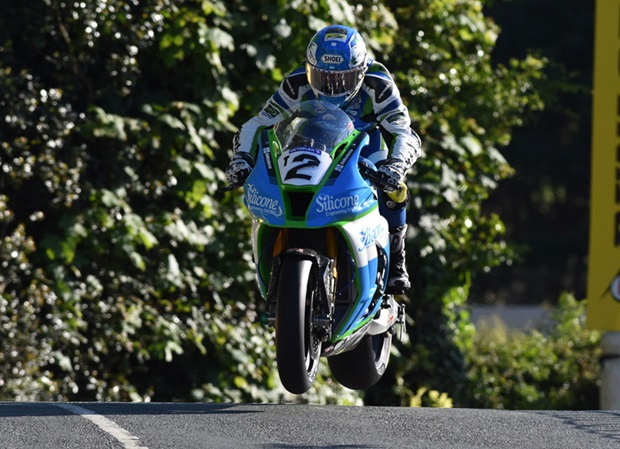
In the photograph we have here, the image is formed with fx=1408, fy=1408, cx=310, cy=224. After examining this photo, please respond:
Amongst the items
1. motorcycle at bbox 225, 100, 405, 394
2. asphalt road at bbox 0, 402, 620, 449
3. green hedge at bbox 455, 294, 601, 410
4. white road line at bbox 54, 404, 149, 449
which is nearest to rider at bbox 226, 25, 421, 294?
motorcycle at bbox 225, 100, 405, 394

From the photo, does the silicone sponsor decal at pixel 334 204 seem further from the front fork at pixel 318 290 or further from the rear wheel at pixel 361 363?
the rear wheel at pixel 361 363

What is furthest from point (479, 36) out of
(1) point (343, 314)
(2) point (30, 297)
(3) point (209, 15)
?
(1) point (343, 314)

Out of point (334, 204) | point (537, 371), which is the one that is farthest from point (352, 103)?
point (537, 371)

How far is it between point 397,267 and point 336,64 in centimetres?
136

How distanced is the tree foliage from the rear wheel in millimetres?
2898

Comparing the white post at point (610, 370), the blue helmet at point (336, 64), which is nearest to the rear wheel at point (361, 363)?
the blue helmet at point (336, 64)

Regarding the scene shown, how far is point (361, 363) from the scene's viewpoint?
8.70 metres

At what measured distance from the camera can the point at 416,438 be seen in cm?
670

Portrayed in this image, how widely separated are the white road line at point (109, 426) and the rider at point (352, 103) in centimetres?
150

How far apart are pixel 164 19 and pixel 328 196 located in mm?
4657

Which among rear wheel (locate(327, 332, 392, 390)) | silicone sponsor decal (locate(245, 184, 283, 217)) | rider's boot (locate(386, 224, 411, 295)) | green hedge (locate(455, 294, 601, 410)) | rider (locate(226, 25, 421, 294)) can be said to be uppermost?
rider (locate(226, 25, 421, 294))

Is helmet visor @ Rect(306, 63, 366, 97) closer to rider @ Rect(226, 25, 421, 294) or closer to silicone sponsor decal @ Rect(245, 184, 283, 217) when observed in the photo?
rider @ Rect(226, 25, 421, 294)

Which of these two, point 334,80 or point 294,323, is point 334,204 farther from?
point 334,80

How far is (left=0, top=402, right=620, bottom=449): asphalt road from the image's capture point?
640cm
